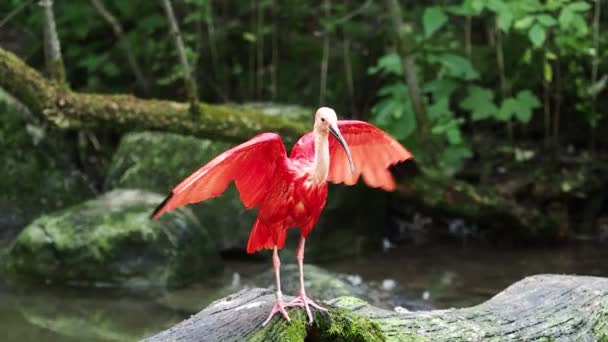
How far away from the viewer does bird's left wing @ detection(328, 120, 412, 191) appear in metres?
3.43

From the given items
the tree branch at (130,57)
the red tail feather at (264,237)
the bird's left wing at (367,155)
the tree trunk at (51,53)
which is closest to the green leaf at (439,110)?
the tree trunk at (51,53)

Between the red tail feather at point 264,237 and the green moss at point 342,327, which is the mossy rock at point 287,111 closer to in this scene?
the red tail feather at point 264,237

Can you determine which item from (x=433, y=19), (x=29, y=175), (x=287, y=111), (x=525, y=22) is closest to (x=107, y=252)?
(x=29, y=175)

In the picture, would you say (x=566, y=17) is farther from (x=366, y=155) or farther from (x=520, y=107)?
(x=366, y=155)

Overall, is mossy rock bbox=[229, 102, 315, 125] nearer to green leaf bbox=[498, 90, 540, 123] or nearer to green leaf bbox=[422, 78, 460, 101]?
green leaf bbox=[422, 78, 460, 101]

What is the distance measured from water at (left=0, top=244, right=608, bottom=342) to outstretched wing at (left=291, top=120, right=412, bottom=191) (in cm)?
237

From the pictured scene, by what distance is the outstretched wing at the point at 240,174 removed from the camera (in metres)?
2.59

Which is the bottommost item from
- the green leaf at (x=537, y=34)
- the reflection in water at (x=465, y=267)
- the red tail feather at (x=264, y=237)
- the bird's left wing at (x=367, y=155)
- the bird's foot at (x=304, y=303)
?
the reflection in water at (x=465, y=267)

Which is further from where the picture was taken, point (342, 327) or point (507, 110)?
point (507, 110)

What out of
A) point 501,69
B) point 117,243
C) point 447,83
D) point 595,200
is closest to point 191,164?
point 117,243

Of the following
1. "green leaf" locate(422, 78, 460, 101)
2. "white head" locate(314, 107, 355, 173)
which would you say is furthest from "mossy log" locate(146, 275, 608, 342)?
"green leaf" locate(422, 78, 460, 101)

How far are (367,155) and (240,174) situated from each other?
0.82 meters

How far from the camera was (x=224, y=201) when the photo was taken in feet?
23.4

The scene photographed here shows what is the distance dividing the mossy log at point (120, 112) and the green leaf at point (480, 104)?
151 centimetres
